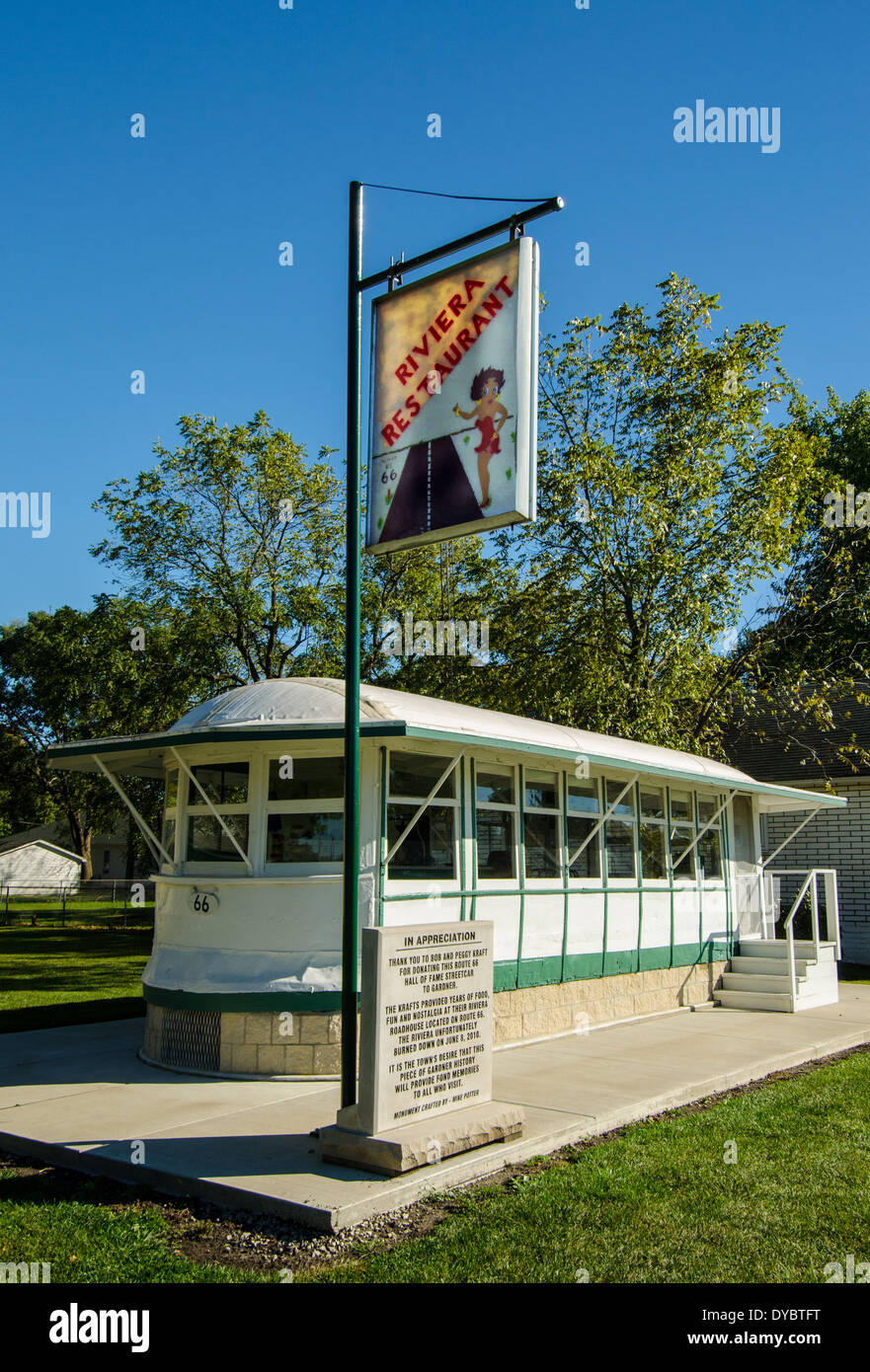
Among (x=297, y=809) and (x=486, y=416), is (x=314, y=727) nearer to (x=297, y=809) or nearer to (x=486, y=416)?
(x=297, y=809)

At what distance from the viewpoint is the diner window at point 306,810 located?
9.84 m

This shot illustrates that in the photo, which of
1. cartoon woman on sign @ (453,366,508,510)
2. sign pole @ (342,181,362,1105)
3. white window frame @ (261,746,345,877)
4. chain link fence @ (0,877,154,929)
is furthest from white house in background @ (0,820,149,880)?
cartoon woman on sign @ (453,366,508,510)

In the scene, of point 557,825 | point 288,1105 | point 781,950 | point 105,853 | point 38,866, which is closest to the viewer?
point 288,1105

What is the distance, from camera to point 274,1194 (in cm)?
583

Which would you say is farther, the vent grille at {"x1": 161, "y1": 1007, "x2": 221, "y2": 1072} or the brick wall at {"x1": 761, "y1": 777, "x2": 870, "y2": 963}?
the brick wall at {"x1": 761, "y1": 777, "x2": 870, "y2": 963}

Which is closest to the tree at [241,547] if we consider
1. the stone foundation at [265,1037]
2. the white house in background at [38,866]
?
the stone foundation at [265,1037]

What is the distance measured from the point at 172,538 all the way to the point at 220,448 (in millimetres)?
2064

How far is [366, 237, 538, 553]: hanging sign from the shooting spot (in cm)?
673

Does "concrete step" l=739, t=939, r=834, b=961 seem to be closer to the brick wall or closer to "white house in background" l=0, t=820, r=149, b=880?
the brick wall

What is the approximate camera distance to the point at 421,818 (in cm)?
1034

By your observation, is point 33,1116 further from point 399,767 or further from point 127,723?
point 127,723

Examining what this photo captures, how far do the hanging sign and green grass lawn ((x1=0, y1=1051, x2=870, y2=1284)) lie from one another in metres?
4.06

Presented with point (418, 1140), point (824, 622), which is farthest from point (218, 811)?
point (824, 622)

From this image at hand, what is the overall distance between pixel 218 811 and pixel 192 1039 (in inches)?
83.6
